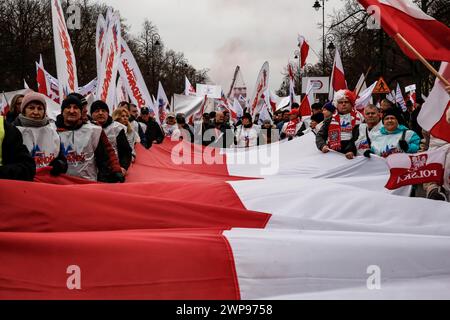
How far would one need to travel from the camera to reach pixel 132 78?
10.7 m

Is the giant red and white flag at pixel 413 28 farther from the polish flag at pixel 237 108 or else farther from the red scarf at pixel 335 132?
the polish flag at pixel 237 108

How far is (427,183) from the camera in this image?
4.19 metres

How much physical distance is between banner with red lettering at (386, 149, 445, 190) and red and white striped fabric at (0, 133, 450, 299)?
0.99 feet

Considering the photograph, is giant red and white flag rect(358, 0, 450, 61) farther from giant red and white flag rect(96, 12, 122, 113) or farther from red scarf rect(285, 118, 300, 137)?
red scarf rect(285, 118, 300, 137)

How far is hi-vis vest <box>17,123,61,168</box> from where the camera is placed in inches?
189

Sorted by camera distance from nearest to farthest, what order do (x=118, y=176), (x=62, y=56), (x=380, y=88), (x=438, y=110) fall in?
1. (x=438, y=110)
2. (x=118, y=176)
3. (x=62, y=56)
4. (x=380, y=88)

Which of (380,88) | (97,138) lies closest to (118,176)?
(97,138)

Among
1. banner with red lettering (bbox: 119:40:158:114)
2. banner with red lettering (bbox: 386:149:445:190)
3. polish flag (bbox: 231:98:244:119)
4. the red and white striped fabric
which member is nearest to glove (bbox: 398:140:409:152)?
banner with red lettering (bbox: 386:149:445:190)

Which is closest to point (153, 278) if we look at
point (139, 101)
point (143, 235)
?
point (143, 235)

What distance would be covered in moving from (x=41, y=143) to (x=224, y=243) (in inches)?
105

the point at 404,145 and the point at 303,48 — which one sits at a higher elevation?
the point at 303,48

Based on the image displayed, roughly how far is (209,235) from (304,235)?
56cm

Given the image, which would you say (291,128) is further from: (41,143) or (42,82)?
(41,143)
